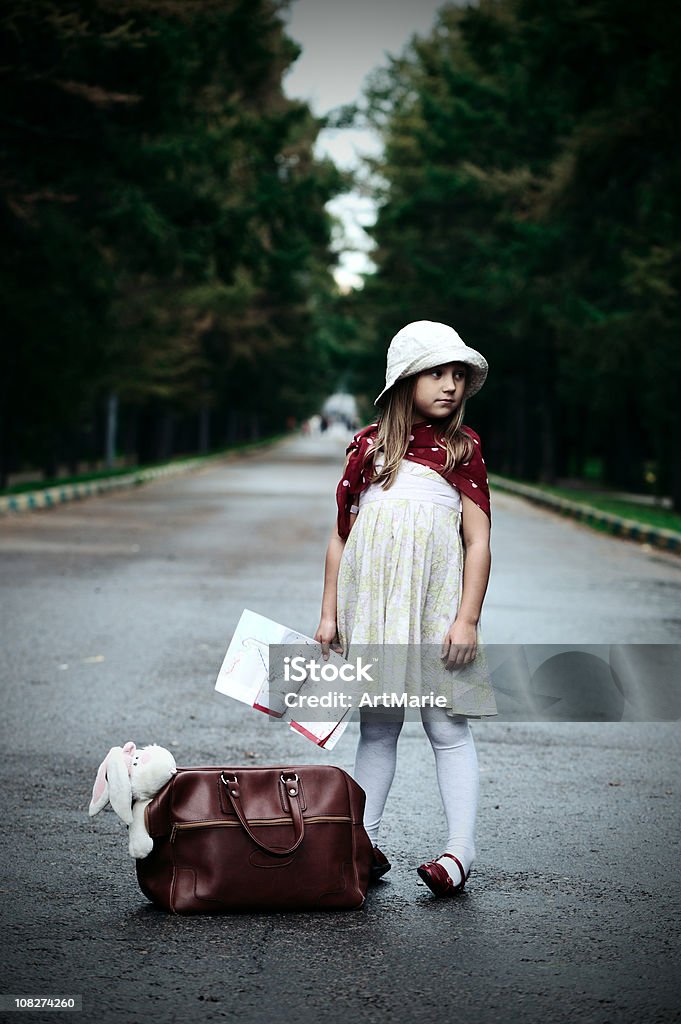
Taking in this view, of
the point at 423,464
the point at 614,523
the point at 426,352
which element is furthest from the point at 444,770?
the point at 614,523

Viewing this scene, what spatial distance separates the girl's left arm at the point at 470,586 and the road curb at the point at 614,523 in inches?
551

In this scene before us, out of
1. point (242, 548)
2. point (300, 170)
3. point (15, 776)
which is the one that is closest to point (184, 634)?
point (15, 776)

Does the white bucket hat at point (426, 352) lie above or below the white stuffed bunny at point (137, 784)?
above

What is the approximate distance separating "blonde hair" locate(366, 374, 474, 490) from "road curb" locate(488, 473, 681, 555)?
14.0 m

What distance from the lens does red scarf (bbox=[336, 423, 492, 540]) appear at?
174 inches

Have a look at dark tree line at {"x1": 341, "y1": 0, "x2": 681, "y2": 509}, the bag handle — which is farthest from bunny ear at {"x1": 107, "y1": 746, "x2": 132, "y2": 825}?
dark tree line at {"x1": 341, "y1": 0, "x2": 681, "y2": 509}

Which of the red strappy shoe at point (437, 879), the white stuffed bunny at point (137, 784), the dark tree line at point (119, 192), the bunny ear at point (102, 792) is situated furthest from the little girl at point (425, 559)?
the dark tree line at point (119, 192)

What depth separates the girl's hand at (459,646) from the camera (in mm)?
4285

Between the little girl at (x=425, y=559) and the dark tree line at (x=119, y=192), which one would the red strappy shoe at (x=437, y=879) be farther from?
the dark tree line at (x=119, y=192)

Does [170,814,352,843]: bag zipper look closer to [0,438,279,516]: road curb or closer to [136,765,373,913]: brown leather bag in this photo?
[136,765,373,913]: brown leather bag

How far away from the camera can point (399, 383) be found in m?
4.50

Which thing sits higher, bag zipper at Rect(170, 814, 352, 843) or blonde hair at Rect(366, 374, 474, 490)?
blonde hair at Rect(366, 374, 474, 490)

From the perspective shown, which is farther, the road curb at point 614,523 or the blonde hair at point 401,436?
the road curb at point 614,523

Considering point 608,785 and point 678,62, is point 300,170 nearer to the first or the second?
point 678,62
